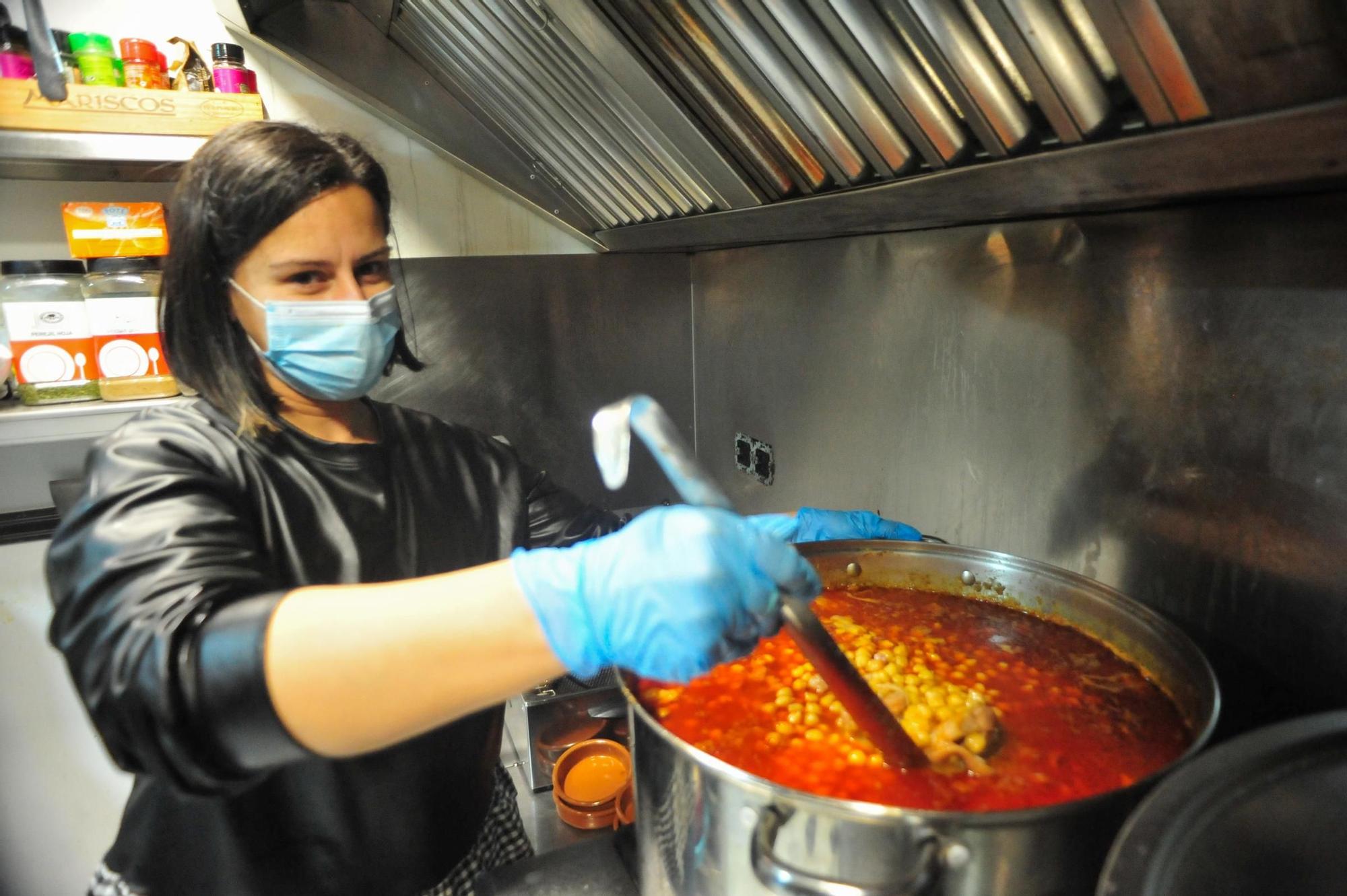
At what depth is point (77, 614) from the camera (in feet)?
2.42

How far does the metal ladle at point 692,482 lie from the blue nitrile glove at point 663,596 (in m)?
0.02

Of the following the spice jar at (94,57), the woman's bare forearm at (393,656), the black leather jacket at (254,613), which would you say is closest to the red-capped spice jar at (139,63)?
the spice jar at (94,57)

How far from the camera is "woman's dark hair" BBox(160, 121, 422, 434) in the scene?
99 centimetres

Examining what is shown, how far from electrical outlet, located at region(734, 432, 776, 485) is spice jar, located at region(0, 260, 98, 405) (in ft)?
4.81

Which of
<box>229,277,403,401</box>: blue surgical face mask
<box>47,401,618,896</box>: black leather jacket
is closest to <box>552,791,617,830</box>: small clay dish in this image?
<box>47,401,618,896</box>: black leather jacket

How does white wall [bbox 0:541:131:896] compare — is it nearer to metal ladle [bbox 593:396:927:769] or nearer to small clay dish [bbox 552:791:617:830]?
Answer: small clay dish [bbox 552:791:617:830]

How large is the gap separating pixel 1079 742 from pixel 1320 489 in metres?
0.39

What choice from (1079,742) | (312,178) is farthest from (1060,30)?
(312,178)

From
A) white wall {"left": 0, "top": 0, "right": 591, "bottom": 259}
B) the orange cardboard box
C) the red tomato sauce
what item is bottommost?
the red tomato sauce

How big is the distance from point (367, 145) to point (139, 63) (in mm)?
471

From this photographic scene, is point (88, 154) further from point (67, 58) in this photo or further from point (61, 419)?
point (61, 419)

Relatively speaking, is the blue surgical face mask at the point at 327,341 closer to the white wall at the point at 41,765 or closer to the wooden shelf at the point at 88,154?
the wooden shelf at the point at 88,154

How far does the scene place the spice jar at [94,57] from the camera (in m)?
1.35

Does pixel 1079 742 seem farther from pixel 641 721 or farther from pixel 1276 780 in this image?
pixel 641 721
